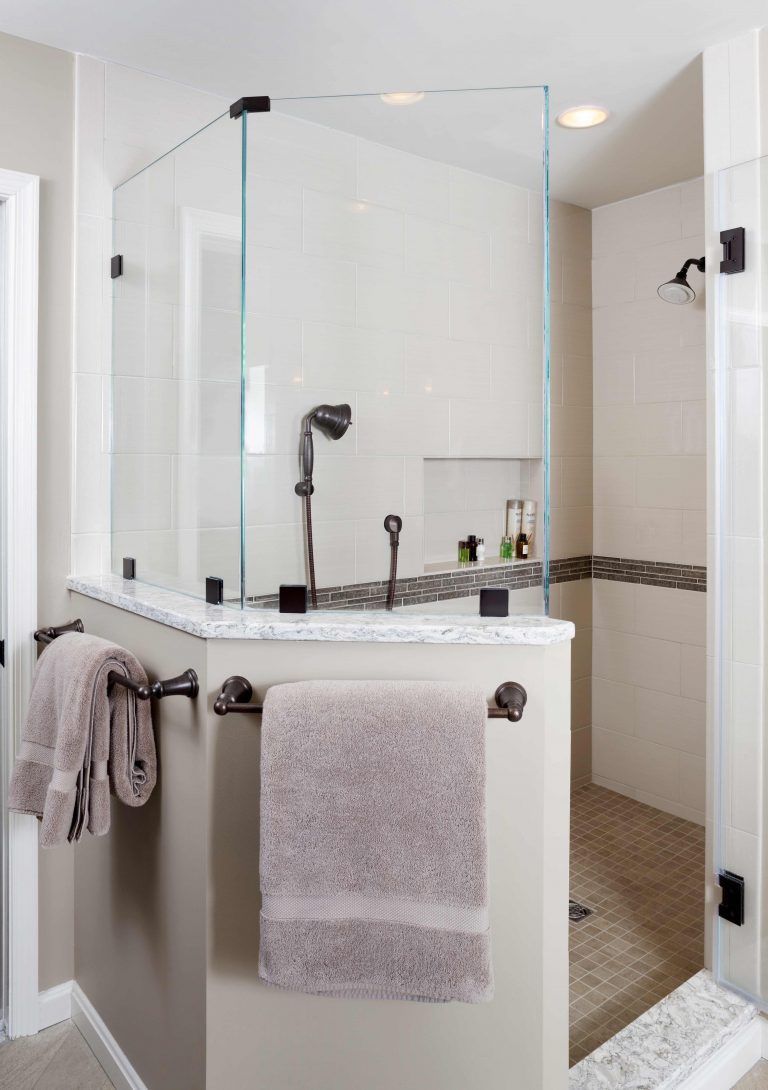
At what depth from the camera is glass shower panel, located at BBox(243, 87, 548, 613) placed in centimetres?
153

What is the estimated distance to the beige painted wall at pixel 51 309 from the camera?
188 cm

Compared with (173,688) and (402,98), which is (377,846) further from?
(402,98)

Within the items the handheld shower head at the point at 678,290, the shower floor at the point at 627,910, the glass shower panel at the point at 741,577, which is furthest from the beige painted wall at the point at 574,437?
the glass shower panel at the point at 741,577

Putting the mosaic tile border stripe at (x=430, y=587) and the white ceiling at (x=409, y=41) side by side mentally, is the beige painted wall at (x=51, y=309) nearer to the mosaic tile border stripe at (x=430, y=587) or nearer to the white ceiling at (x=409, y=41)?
the white ceiling at (x=409, y=41)

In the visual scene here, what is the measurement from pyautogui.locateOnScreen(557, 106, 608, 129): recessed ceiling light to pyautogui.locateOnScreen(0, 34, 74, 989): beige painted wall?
134 centimetres

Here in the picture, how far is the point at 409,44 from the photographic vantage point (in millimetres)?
1896

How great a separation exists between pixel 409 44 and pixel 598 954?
2.40 metres

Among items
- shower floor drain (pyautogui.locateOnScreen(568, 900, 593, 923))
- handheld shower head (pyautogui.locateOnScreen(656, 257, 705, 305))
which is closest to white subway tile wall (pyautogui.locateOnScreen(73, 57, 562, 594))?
handheld shower head (pyautogui.locateOnScreen(656, 257, 705, 305))

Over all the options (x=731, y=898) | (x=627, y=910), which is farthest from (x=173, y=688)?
(x=627, y=910)

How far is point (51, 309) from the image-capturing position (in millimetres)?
1958

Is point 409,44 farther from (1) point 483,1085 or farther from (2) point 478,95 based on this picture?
(1) point 483,1085

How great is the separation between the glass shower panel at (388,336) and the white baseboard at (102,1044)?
1.12 metres

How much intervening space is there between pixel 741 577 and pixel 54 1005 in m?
2.00

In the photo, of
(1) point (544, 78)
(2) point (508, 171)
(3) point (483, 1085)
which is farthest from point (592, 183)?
(3) point (483, 1085)
